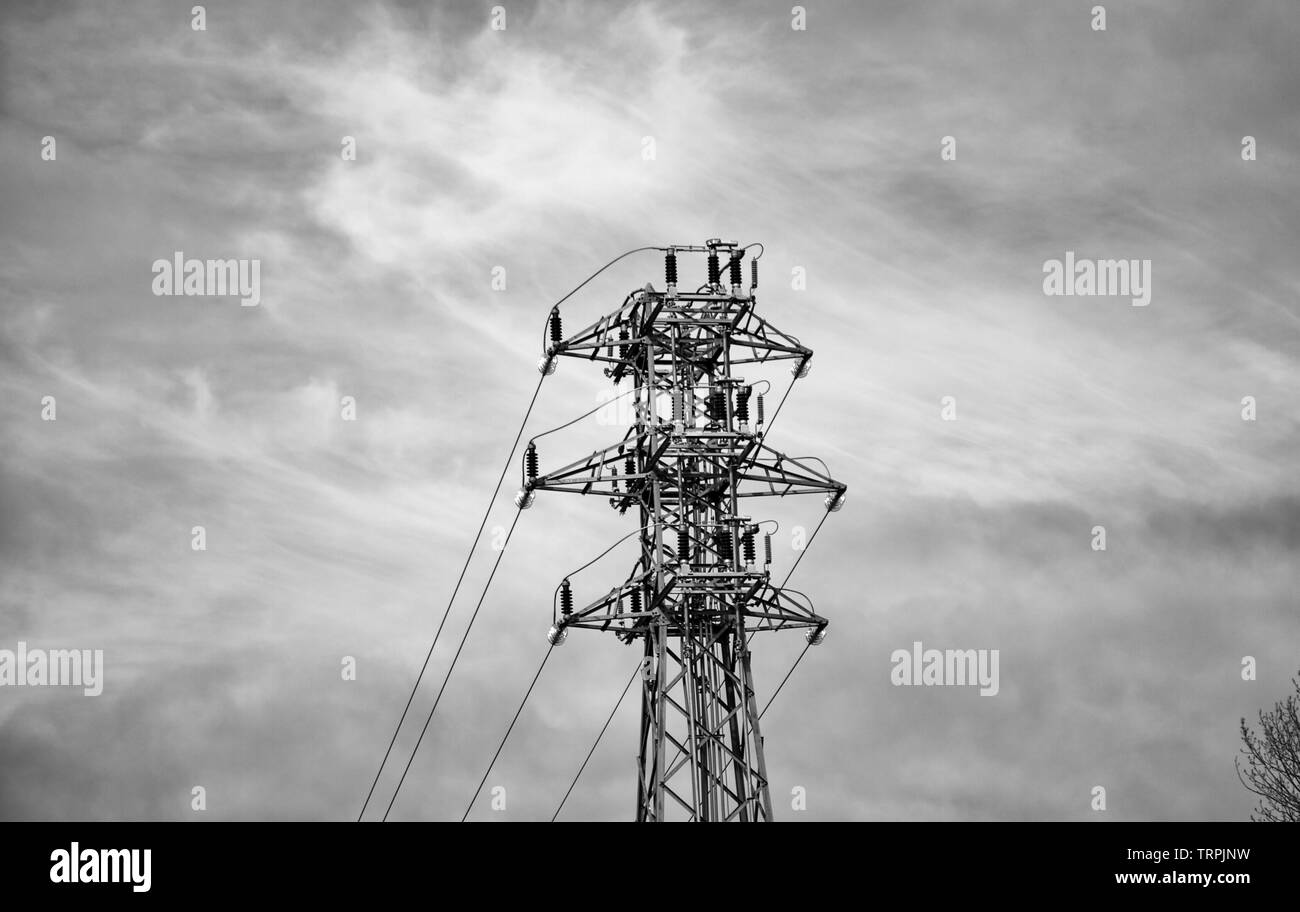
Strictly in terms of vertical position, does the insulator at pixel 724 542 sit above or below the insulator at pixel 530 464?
below

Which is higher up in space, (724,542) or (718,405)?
(718,405)

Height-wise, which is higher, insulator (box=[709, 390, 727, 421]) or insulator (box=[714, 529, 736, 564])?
insulator (box=[709, 390, 727, 421])

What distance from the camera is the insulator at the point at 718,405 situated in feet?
148

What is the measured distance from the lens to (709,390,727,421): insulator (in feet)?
148

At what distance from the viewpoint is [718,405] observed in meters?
45.3

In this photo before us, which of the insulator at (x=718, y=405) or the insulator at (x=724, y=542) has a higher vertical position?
the insulator at (x=718, y=405)
